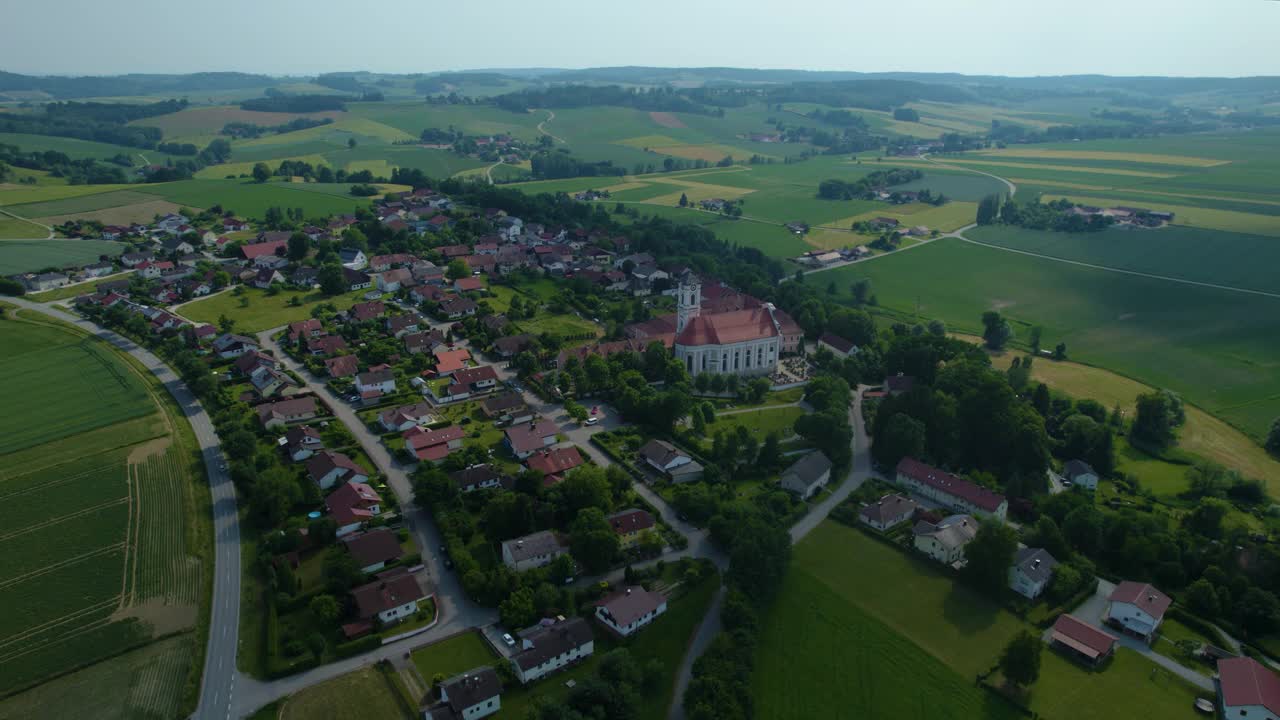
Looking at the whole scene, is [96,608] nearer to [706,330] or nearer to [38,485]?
[38,485]

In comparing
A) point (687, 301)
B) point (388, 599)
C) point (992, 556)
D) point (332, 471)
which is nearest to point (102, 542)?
point (332, 471)

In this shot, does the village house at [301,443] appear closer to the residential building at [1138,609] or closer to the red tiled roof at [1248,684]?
the residential building at [1138,609]

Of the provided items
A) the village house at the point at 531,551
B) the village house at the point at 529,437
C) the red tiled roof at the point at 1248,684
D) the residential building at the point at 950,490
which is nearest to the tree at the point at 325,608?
the village house at the point at 531,551

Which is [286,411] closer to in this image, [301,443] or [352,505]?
[301,443]

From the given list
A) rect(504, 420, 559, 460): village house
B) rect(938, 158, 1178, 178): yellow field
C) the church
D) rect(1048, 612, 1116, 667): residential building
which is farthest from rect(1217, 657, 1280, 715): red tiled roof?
rect(938, 158, 1178, 178): yellow field

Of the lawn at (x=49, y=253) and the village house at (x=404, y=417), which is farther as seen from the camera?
the lawn at (x=49, y=253)

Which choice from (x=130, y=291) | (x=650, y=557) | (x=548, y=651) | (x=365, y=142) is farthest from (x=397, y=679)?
(x=365, y=142)

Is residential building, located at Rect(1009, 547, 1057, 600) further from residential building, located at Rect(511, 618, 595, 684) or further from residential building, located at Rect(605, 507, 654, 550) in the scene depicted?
residential building, located at Rect(511, 618, 595, 684)
